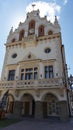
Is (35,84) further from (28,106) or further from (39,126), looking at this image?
(39,126)

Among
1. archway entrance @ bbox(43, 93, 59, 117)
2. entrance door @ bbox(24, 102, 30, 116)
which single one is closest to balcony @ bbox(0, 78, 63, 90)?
archway entrance @ bbox(43, 93, 59, 117)

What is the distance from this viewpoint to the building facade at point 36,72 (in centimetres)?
1691

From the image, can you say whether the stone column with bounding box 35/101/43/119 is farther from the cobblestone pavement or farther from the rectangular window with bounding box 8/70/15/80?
the rectangular window with bounding box 8/70/15/80

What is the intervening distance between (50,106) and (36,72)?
5915mm

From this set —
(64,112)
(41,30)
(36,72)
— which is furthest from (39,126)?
(41,30)

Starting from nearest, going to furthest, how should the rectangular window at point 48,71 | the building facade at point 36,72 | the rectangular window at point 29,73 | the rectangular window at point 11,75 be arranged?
the building facade at point 36,72, the rectangular window at point 48,71, the rectangular window at point 29,73, the rectangular window at point 11,75

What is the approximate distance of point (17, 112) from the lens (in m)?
17.3

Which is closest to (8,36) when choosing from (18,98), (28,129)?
(18,98)

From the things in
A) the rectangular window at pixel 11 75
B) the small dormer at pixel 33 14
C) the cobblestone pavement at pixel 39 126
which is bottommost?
the cobblestone pavement at pixel 39 126

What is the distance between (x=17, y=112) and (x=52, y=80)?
690cm

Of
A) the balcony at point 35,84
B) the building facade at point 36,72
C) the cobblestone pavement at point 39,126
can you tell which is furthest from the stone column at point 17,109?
the cobblestone pavement at point 39,126

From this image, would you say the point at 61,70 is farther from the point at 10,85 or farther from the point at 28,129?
the point at 28,129

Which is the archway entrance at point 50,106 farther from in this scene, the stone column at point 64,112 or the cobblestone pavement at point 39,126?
the cobblestone pavement at point 39,126

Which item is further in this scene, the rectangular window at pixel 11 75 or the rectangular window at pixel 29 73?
the rectangular window at pixel 11 75
